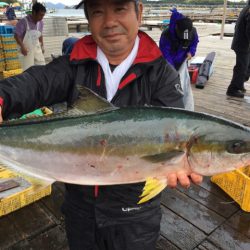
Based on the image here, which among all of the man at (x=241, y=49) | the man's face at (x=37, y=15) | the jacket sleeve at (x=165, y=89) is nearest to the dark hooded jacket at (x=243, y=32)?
the man at (x=241, y=49)

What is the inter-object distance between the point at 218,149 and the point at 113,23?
0.97 meters

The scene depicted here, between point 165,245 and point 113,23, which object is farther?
point 165,245

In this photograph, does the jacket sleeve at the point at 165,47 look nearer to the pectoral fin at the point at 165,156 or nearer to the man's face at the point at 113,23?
the man's face at the point at 113,23

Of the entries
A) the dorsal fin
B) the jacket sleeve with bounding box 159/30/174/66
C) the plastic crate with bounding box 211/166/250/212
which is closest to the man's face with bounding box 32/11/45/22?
the jacket sleeve with bounding box 159/30/174/66

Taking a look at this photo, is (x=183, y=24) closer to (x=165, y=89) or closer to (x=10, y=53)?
(x=165, y=89)

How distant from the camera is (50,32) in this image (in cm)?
1709

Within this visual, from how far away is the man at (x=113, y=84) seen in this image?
186 cm

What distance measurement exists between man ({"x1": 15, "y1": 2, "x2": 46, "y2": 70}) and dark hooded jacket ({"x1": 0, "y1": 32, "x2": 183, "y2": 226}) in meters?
6.24

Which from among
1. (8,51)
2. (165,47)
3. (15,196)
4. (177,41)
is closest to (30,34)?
(8,51)

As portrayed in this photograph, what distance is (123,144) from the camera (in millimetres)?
1594

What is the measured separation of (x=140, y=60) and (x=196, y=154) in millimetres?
711

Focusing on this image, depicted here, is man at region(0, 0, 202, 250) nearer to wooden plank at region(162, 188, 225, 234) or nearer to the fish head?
the fish head

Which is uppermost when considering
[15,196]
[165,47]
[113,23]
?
[113,23]

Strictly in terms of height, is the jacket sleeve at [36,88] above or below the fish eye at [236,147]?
above
